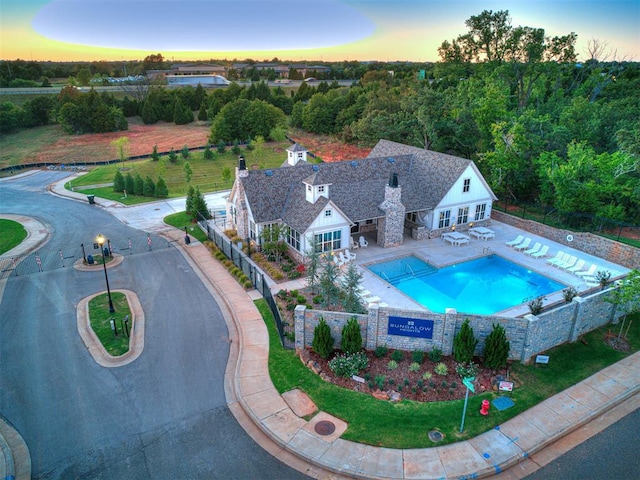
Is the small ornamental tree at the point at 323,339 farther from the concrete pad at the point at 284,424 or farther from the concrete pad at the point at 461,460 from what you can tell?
the concrete pad at the point at 461,460

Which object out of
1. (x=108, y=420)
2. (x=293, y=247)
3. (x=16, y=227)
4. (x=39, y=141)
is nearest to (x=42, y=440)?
(x=108, y=420)

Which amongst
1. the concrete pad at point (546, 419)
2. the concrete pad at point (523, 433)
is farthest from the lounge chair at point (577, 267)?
the concrete pad at point (523, 433)

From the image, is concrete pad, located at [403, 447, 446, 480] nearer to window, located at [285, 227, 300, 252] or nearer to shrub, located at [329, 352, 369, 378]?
shrub, located at [329, 352, 369, 378]

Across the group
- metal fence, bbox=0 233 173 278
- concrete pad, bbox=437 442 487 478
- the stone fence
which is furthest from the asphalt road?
the stone fence

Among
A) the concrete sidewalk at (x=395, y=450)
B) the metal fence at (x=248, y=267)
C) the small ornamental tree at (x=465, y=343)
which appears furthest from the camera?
the metal fence at (x=248, y=267)

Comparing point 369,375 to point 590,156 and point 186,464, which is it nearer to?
point 186,464

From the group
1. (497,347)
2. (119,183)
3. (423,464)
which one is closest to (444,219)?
(497,347)

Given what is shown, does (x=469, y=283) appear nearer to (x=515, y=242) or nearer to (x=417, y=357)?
(x=515, y=242)

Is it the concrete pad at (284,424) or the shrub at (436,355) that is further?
the shrub at (436,355)
